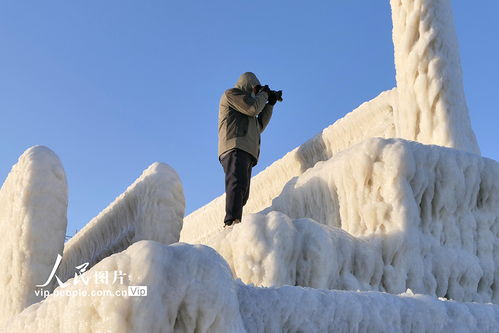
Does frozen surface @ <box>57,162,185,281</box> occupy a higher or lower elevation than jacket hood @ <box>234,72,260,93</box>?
lower

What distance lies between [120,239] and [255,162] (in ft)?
8.76

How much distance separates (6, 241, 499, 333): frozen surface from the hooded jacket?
3.46 m

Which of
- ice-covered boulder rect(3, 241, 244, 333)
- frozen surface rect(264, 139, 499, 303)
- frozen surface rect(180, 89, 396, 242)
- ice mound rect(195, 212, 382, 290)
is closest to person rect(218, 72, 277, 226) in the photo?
frozen surface rect(264, 139, 499, 303)

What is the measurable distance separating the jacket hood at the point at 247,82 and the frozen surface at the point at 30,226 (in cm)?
205

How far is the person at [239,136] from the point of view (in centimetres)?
623

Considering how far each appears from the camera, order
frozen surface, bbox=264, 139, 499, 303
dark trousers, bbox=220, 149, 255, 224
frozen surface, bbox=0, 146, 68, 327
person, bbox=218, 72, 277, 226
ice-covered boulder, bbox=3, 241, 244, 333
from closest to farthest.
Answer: ice-covered boulder, bbox=3, 241, 244, 333
frozen surface, bbox=264, 139, 499, 303
frozen surface, bbox=0, 146, 68, 327
dark trousers, bbox=220, 149, 255, 224
person, bbox=218, 72, 277, 226

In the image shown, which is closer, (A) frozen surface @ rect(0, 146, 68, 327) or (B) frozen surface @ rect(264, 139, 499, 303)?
(B) frozen surface @ rect(264, 139, 499, 303)

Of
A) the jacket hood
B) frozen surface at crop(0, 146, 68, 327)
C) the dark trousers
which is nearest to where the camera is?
frozen surface at crop(0, 146, 68, 327)

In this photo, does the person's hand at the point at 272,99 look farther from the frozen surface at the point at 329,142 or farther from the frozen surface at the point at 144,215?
the frozen surface at the point at 329,142

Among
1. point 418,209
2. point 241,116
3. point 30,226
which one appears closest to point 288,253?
point 418,209

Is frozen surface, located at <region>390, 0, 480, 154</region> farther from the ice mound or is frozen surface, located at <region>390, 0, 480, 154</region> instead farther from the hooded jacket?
the ice mound

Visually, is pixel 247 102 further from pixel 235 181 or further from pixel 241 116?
pixel 235 181

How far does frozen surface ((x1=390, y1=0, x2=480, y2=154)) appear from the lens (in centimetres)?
702

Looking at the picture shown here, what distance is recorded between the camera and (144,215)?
295 inches
